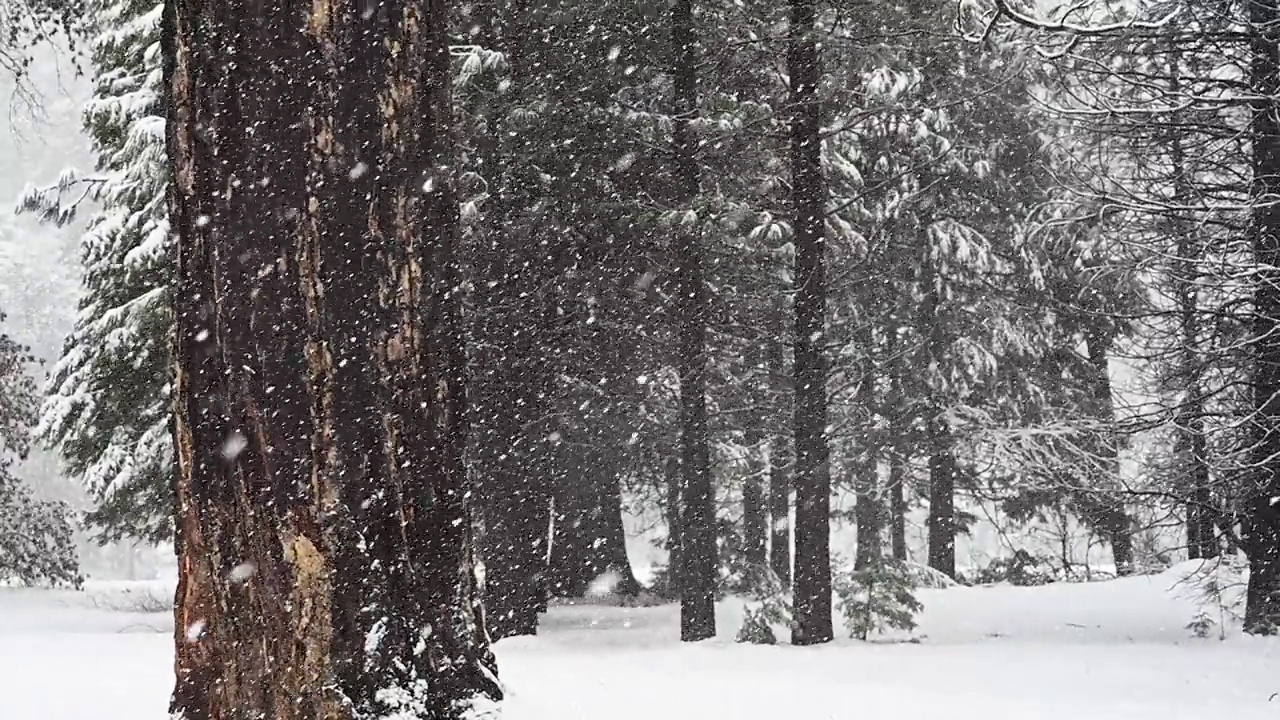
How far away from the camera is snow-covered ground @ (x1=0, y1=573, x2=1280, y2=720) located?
17.5 feet

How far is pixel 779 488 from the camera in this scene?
2217 cm

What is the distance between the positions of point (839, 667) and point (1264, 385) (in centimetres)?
485

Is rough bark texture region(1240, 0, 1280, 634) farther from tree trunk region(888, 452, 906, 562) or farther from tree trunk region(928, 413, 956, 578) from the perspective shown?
tree trunk region(888, 452, 906, 562)

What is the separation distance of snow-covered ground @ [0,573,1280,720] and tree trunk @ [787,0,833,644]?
65cm

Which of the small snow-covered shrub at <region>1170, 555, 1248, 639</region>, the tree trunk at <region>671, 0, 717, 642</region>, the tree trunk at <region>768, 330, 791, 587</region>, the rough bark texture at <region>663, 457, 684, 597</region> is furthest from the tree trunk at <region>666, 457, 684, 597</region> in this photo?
the small snow-covered shrub at <region>1170, 555, 1248, 639</region>

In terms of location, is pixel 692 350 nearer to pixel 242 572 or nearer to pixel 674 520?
pixel 674 520

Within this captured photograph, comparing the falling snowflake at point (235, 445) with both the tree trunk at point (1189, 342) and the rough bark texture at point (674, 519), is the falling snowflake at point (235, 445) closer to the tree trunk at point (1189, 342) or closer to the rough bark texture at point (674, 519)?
the tree trunk at point (1189, 342)

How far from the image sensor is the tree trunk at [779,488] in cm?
1690

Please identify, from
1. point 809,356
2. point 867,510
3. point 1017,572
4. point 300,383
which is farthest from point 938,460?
point 300,383

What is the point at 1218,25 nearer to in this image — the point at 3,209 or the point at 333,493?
the point at 333,493

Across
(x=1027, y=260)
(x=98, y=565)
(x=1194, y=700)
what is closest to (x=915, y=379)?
(x=1027, y=260)

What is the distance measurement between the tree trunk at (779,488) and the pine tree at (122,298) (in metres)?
8.80

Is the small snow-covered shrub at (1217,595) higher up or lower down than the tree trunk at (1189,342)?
lower down

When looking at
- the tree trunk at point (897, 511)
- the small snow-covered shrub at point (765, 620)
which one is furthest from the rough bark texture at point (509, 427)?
the tree trunk at point (897, 511)
